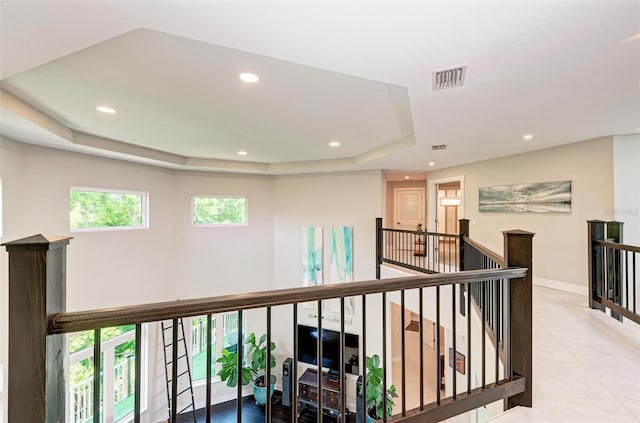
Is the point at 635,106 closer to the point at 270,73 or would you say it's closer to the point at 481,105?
the point at 481,105

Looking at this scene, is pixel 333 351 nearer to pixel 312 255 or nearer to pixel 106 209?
pixel 312 255

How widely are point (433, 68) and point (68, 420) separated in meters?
7.22

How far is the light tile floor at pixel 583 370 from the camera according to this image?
1764mm

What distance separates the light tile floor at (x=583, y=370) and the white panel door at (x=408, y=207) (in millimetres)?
6036

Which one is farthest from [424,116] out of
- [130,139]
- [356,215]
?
[130,139]

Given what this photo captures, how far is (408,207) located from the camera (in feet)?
31.6

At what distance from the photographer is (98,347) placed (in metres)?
1.18

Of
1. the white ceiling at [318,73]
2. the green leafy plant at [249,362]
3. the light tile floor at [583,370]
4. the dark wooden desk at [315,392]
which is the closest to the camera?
the white ceiling at [318,73]

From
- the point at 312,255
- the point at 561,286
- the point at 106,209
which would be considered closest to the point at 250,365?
the point at 312,255

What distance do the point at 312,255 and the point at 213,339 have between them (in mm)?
3083

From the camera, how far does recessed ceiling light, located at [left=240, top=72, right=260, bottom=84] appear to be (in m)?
2.46

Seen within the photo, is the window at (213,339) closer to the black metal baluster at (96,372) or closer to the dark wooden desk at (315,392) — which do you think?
the dark wooden desk at (315,392)

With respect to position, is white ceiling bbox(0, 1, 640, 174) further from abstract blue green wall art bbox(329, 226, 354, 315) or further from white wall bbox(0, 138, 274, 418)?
abstract blue green wall art bbox(329, 226, 354, 315)

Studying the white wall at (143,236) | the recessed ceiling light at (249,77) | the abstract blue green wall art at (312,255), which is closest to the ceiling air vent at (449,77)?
the recessed ceiling light at (249,77)
